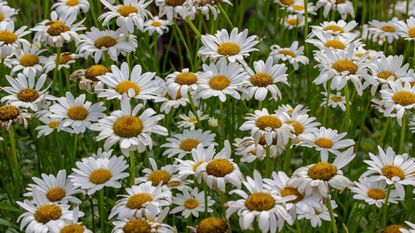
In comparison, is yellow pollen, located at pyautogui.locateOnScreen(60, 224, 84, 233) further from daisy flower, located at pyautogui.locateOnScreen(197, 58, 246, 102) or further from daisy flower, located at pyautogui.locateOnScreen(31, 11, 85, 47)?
daisy flower, located at pyautogui.locateOnScreen(31, 11, 85, 47)

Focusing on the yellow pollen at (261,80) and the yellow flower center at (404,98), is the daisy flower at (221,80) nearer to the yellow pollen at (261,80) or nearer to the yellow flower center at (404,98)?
the yellow pollen at (261,80)

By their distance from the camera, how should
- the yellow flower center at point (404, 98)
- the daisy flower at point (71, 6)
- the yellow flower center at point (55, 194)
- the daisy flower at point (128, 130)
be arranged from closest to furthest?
the daisy flower at point (128, 130), the yellow flower center at point (55, 194), the yellow flower center at point (404, 98), the daisy flower at point (71, 6)

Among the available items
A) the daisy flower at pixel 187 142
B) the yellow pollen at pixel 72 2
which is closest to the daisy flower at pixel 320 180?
the daisy flower at pixel 187 142

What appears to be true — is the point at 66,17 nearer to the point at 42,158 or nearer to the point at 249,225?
the point at 42,158

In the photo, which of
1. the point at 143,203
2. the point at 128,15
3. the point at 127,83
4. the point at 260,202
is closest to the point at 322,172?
the point at 260,202

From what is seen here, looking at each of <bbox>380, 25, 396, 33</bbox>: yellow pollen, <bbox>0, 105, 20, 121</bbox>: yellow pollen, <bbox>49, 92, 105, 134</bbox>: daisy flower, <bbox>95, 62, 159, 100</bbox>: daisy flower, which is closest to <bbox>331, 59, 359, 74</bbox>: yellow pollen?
A: <bbox>95, 62, 159, 100</bbox>: daisy flower

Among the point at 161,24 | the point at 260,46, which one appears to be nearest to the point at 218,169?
the point at 161,24

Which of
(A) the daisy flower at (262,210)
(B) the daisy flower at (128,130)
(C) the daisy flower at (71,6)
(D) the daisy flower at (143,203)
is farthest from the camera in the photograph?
(C) the daisy flower at (71,6)
